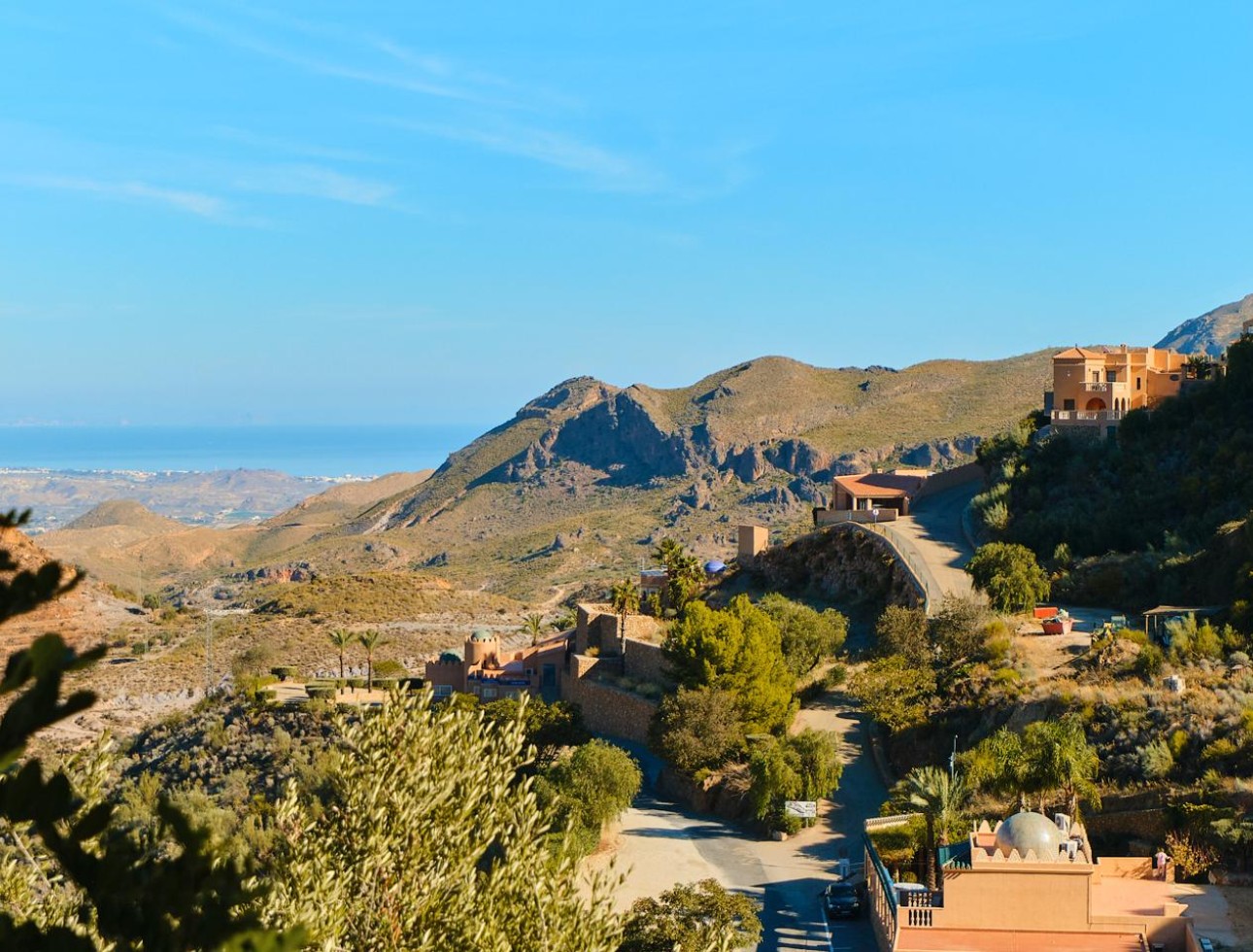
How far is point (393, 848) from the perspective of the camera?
10320 mm

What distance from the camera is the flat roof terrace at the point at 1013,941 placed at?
1786 centimetres

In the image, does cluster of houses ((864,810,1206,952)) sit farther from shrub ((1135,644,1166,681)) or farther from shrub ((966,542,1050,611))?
shrub ((966,542,1050,611))

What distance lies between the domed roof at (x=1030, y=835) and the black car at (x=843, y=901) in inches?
125

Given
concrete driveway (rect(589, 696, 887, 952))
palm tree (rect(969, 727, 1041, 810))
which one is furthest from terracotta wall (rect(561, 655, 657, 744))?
palm tree (rect(969, 727, 1041, 810))

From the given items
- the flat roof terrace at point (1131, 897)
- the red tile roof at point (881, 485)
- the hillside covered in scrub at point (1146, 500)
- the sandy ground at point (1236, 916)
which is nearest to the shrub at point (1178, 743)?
the flat roof terrace at point (1131, 897)

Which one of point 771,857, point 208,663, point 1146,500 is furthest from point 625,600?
point 208,663

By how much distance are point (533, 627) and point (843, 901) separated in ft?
87.3

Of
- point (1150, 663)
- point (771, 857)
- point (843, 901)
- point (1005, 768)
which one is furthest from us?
point (1150, 663)

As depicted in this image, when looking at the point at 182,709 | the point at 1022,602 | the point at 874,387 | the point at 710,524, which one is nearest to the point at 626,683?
the point at 1022,602

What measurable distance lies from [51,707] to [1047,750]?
2019cm

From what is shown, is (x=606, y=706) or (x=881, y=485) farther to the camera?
(x=881, y=485)

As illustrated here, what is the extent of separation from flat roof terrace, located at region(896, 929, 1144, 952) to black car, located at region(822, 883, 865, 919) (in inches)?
98.8

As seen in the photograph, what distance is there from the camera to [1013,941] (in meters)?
18.3

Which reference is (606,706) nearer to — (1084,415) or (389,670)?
(389,670)
